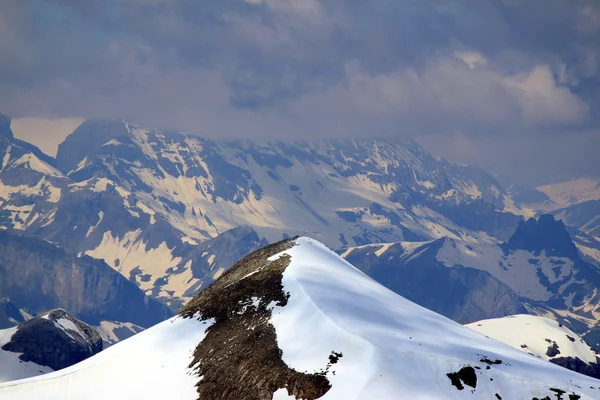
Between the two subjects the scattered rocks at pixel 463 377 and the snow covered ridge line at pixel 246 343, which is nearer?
the scattered rocks at pixel 463 377

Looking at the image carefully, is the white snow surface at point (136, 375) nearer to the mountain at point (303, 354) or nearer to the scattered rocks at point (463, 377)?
the mountain at point (303, 354)

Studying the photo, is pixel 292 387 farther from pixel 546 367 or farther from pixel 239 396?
pixel 546 367

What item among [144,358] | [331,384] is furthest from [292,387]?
[144,358]

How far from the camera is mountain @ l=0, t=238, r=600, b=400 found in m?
89.0

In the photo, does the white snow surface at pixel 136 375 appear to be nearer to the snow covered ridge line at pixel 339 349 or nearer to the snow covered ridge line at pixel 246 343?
the snow covered ridge line at pixel 246 343

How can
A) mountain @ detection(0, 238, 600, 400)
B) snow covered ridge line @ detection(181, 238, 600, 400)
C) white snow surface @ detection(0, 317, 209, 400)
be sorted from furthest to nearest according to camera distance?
white snow surface @ detection(0, 317, 209, 400) < mountain @ detection(0, 238, 600, 400) < snow covered ridge line @ detection(181, 238, 600, 400)

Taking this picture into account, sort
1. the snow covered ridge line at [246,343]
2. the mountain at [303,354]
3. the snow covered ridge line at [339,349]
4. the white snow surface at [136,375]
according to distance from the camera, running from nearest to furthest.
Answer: the snow covered ridge line at [339,349]
the mountain at [303,354]
the snow covered ridge line at [246,343]
the white snow surface at [136,375]

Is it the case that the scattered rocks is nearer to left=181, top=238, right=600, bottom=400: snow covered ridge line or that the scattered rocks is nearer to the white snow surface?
left=181, top=238, right=600, bottom=400: snow covered ridge line

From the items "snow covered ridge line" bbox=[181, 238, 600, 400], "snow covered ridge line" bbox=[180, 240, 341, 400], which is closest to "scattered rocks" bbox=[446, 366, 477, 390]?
"snow covered ridge line" bbox=[181, 238, 600, 400]

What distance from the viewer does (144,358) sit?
391 feet

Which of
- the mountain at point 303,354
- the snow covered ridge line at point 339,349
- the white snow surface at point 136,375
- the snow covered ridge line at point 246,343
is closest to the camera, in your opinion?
the snow covered ridge line at point 339,349

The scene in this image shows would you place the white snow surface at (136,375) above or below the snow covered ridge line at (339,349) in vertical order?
below

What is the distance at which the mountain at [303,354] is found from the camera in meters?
89.0

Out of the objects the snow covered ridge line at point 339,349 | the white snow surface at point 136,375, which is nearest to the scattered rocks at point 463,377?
the snow covered ridge line at point 339,349
